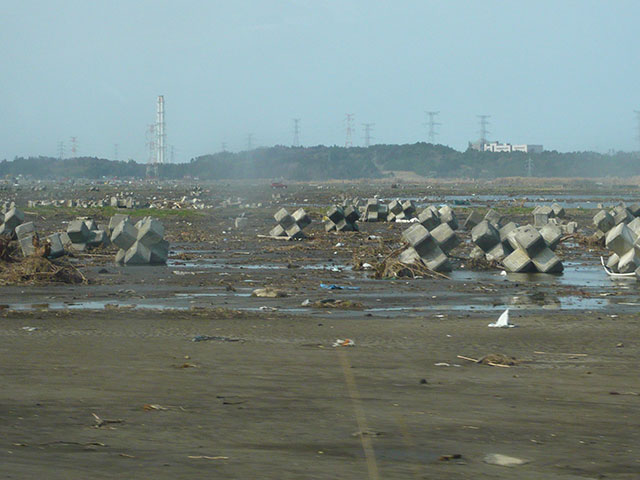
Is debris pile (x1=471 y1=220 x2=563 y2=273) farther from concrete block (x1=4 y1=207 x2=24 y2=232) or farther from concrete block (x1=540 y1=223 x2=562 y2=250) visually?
concrete block (x1=4 y1=207 x2=24 y2=232)

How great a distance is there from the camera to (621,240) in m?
24.7

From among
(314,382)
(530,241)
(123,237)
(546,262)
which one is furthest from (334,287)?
(314,382)

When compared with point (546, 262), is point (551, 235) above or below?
above

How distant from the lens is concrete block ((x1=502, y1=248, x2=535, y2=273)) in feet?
82.0

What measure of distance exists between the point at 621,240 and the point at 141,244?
11577 millimetres

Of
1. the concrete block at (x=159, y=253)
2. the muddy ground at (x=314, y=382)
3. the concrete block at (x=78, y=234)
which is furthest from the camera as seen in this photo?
the concrete block at (x=78, y=234)

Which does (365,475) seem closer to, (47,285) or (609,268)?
(47,285)

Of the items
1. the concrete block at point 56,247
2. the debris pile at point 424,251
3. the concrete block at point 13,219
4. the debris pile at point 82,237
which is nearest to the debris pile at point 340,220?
the concrete block at point 13,219

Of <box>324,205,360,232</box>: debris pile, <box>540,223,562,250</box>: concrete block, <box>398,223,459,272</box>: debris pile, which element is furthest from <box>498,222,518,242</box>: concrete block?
<box>324,205,360,232</box>: debris pile

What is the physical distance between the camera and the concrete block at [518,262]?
25.0 meters

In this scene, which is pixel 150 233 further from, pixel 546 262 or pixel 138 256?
pixel 546 262

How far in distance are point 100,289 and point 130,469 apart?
46.9 feet

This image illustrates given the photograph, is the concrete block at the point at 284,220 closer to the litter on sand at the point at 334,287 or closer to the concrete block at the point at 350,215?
the concrete block at the point at 350,215

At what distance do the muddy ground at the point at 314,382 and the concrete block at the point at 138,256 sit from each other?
456 centimetres
